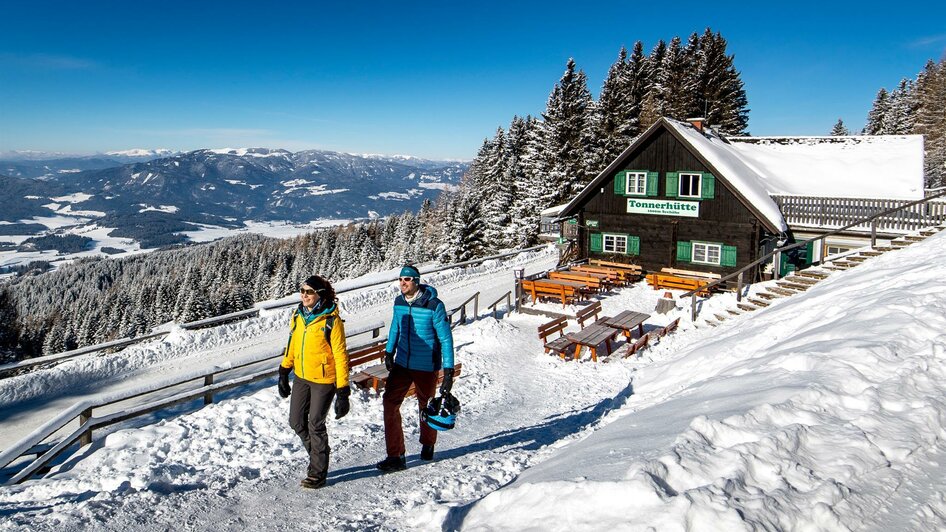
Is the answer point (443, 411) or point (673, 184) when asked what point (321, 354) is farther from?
point (673, 184)

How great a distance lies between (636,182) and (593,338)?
14.4 m

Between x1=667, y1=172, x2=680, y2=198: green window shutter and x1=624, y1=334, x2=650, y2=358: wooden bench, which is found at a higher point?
x1=667, y1=172, x2=680, y2=198: green window shutter

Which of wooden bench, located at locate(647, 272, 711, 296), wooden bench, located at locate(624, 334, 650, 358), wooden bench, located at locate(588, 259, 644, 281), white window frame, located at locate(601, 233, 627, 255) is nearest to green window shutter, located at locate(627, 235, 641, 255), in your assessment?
white window frame, located at locate(601, 233, 627, 255)

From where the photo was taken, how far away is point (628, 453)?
4.73 m

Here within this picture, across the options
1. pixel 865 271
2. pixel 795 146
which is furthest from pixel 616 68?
pixel 865 271

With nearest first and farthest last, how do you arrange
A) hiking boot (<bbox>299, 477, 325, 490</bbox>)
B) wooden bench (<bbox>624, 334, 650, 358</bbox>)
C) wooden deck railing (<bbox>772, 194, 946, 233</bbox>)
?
hiking boot (<bbox>299, 477, 325, 490</bbox>) < wooden bench (<bbox>624, 334, 650, 358</bbox>) < wooden deck railing (<bbox>772, 194, 946, 233</bbox>)

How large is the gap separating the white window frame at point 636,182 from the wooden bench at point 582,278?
19.6ft

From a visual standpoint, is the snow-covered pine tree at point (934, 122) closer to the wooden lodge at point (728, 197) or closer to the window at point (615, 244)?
the wooden lodge at point (728, 197)

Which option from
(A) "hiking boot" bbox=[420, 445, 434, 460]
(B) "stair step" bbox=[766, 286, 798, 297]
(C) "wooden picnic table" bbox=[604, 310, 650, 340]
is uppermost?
(B) "stair step" bbox=[766, 286, 798, 297]

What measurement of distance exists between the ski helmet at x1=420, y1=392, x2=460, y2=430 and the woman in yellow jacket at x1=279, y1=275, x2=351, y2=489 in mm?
978

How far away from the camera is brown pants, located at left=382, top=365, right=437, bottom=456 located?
241 inches

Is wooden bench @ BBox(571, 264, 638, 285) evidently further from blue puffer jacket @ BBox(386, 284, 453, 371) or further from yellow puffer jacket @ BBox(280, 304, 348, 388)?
yellow puffer jacket @ BBox(280, 304, 348, 388)

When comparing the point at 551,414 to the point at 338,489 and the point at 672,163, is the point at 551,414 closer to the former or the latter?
the point at 338,489

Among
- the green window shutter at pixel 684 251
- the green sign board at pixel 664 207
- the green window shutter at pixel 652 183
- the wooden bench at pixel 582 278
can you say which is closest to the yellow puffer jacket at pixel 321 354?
the wooden bench at pixel 582 278
